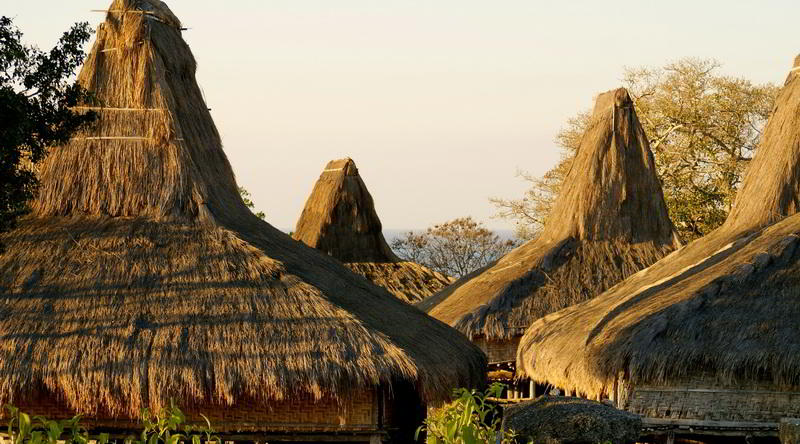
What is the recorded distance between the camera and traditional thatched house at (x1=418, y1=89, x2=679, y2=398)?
739 inches

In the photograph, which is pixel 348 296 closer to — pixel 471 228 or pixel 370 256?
pixel 370 256

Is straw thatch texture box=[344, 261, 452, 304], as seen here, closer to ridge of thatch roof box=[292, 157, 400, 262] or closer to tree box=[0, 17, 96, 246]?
ridge of thatch roof box=[292, 157, 400, 262]

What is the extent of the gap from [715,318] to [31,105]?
7234 mm

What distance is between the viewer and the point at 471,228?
40.6 m

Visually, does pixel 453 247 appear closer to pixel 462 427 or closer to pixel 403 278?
pixel 403 278

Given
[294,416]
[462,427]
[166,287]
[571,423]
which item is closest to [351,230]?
[166,287]

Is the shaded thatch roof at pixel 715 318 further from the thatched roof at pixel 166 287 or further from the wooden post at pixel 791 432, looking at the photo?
the wooden post at pixel 791 432

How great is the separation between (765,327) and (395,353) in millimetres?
3830

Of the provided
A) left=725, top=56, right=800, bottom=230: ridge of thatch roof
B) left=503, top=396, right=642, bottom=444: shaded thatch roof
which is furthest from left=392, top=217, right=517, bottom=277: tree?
left=503, top=396, right=642, bottom=444: shaded thatch roof

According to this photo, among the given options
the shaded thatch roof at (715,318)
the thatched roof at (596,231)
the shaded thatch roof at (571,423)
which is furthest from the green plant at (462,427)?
the thatched roof at (596,231)

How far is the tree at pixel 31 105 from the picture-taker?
1107cm

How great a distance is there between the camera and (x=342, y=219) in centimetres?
2344

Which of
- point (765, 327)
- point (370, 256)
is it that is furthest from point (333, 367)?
point (370, 256)

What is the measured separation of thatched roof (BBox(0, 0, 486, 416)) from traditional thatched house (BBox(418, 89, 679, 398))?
12.1 feet
